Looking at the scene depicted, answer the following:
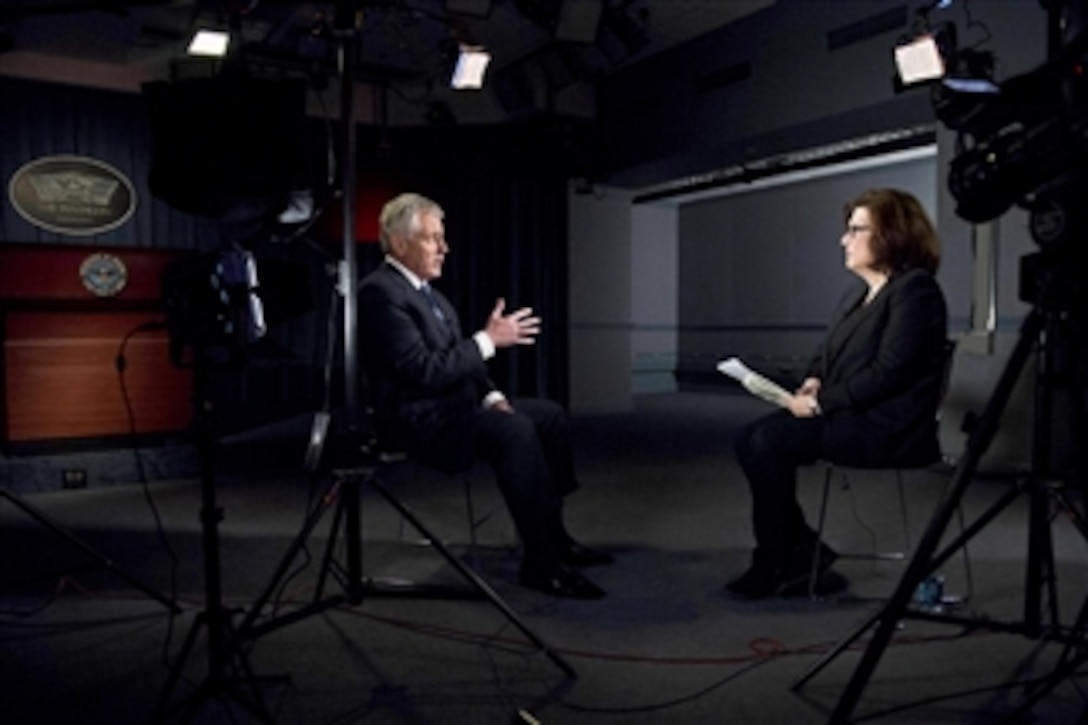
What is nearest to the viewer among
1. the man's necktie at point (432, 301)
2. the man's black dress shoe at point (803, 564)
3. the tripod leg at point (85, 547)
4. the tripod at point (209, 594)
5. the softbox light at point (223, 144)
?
the tripod at point (209, 594)

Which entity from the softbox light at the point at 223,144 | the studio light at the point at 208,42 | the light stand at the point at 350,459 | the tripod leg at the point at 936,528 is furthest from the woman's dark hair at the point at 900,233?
the studio light at the point at 208,42

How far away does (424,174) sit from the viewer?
7031 mm

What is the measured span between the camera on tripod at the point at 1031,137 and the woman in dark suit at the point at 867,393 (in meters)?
0.85

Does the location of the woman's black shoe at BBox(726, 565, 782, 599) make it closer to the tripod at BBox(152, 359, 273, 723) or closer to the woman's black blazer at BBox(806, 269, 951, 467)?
the woman's black blazer at BBox(806, 269, 951, 467)

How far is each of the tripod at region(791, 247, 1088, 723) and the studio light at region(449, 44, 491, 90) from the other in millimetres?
3269

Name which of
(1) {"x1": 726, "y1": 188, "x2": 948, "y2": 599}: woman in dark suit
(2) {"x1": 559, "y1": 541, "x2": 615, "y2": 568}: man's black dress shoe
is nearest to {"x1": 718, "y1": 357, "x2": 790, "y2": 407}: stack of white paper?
(1) {"x1": 726, "y1": 188, "x2": 948, "y2": 599}: woman in dark suit

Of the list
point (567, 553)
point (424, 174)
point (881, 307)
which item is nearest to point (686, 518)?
point (567, 553)

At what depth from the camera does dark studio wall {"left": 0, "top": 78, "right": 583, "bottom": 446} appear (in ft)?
17.3

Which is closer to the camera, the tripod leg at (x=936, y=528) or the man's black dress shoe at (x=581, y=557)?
the tripod leg at (x=936, y=528)

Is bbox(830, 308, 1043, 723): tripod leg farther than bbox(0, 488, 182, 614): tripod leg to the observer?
No

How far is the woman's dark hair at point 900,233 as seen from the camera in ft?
8.21

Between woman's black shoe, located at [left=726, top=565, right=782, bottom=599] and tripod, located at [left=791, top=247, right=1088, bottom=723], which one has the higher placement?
tripod, located at [left=791, top=247, right=1088, bottom=723]

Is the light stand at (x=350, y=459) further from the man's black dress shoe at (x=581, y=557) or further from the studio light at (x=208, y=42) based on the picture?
the studio light at (x=208, y=42)

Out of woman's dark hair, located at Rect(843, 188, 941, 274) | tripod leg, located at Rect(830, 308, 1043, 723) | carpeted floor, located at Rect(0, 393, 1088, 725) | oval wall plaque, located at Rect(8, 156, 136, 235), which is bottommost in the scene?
carpeted floor, located at Rect(0, 393, 1088, 725)
